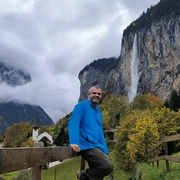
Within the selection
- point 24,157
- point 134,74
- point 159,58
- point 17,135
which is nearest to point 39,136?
point 17,135

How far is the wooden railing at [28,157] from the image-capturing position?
1968 mm

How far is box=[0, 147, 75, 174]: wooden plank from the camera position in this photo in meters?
1.96

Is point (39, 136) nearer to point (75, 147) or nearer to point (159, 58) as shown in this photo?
point (159, 58)

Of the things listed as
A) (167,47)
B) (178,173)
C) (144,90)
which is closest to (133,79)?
(144,90)

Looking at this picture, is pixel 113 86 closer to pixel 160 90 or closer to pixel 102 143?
pixel 160 90

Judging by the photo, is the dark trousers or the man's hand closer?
the man's hand

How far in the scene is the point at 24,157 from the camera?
7.46ft

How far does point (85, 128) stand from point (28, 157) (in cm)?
161

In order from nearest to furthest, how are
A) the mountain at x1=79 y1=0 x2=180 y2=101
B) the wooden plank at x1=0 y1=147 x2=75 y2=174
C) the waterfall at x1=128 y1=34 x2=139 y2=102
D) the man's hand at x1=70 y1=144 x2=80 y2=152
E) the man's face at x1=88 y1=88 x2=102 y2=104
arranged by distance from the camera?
the wooden plank at x1=0 y1=147 x2=75 y2=174
the man's hand at x1=70 y1=144 x2=80 y2=152
the man's face at x1=88 y1=88 x2=102 y2=104
the mountain at x1=79 y1=0 x2=180 y2=101
the waterfall at x1=128 y1=34 x2=139 y2=102

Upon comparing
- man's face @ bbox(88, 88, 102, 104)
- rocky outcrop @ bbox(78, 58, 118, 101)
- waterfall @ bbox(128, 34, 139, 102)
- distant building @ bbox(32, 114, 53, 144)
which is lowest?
distant building @ bbox(32, 114, 53, 144)

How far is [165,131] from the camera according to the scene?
24.6 m

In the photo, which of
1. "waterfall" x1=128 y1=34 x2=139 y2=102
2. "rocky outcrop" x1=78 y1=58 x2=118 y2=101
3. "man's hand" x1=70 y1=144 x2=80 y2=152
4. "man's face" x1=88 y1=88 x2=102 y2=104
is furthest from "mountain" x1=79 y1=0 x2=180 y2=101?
"man's hand" x1=70 y1=144 x2=80 y2=152

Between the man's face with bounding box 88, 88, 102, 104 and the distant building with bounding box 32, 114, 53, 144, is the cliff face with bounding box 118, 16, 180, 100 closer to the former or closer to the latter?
the distant building with bounding box 32, 114, 53, 144

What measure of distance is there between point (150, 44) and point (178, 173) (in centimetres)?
9311
